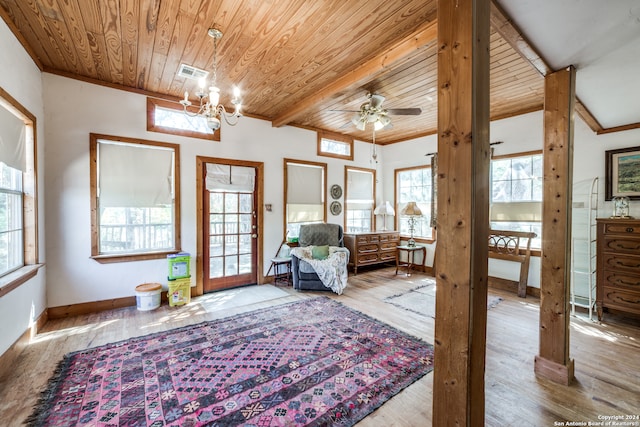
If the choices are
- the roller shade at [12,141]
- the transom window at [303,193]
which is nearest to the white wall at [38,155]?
the roller shade at [12,141]

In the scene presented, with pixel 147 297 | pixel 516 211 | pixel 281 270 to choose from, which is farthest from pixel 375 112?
pixel 147 297

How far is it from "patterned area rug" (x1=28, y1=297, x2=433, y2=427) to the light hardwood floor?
157mm

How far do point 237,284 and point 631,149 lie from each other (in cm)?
598

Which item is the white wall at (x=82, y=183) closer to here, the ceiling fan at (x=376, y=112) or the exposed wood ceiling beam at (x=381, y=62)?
the exposed wood ceiling beam at (x=381, y=62)

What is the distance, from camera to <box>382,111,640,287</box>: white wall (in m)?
3.79

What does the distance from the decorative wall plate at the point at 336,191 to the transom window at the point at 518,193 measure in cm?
288

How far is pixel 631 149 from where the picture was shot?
362 cm

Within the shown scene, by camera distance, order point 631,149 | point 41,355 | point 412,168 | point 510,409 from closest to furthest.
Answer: point 510,409
point 41,355
point 631,149
point 412,168

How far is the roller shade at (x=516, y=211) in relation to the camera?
445cm

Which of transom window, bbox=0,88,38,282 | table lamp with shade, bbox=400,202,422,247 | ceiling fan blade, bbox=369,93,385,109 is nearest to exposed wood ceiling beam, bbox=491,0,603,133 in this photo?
ceiling fan blade, bbox=369,93,385,109

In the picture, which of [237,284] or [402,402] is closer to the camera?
[402,402]

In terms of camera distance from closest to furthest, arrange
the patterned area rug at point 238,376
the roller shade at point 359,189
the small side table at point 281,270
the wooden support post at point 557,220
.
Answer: the patterned area rug at point 238,376 → the wooden support post at point 557,220 → the small side table at point 281,270 → the roller shade at point 359,189

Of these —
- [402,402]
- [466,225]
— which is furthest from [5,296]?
[466,225]

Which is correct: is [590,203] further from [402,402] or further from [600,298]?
[402,402]
